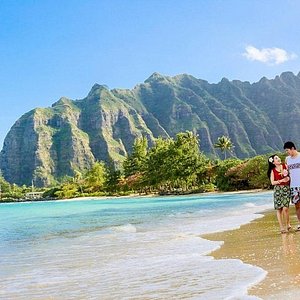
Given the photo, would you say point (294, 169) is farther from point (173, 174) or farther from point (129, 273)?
point (173, 174)

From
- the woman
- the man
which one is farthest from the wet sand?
the man

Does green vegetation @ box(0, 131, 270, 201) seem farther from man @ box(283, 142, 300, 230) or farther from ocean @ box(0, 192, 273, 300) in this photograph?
ocean @ box(0, 192, 273, 300)

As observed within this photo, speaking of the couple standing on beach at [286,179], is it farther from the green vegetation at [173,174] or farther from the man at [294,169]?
the green vegetation at [173,174]

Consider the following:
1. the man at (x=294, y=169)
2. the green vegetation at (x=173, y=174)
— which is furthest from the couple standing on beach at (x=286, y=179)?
the green vegetation at (x=173, y=174)

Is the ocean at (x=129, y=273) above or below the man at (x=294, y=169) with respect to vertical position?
below

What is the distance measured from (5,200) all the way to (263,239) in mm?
138963

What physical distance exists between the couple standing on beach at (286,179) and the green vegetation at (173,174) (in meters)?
56.2

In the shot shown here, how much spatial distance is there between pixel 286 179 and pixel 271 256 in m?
3.00

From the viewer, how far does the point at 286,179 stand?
30.0 feet

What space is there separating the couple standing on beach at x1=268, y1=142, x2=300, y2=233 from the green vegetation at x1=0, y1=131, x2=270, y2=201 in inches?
2212

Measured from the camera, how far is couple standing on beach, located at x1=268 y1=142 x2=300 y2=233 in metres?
8.96

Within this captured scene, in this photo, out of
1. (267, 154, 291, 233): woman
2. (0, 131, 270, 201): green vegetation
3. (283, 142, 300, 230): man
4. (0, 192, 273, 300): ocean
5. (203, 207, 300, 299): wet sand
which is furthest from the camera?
(0, 131, 270, 201): green vegetation

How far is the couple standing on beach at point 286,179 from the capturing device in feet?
29.4

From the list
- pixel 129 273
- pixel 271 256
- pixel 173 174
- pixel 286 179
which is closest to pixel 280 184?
pixel 286 179
